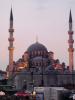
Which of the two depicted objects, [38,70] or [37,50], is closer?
[38,70]

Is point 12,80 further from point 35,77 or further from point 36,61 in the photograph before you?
point 36,61

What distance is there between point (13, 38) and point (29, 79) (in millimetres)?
7485

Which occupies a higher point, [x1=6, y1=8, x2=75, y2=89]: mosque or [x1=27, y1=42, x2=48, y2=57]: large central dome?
[x1=27, y1=42, x2=48, y2=57]: large central dome

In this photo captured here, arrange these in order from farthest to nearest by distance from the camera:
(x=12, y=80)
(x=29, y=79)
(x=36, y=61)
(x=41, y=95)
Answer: (x=36, y=61), (x=12, y=80), (x=29, y=79), (x=41, y=95)

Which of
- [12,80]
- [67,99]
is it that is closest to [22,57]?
[12,80]

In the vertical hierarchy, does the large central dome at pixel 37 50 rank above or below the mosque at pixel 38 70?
above

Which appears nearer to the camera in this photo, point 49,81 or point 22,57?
point 49,81

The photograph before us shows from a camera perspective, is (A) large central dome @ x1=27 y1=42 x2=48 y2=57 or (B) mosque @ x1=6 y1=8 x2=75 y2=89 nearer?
(B) mosque @ x1=6 y1=8 x2=75 y2=89

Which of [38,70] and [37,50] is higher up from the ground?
[37,50]

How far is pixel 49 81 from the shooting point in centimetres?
6950

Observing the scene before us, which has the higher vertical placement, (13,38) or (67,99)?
(13,38)

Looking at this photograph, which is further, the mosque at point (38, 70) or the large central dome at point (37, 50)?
the large central dome at point (37, 50)

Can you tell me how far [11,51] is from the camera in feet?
229

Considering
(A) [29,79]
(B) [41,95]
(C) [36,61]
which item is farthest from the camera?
(C) [36,61]
